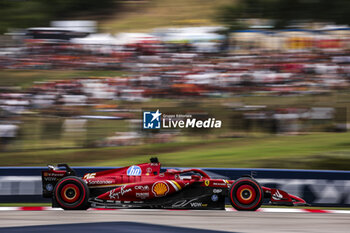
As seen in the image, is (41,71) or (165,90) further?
(41,71)

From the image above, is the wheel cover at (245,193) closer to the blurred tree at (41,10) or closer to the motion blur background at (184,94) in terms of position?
the motion blur background at (184,94)

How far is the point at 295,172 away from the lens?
904 cm

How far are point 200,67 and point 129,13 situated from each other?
834 centimetres

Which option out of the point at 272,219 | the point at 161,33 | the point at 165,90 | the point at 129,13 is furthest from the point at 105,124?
the point at 129,13

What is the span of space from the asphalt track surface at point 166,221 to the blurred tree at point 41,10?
1251cm

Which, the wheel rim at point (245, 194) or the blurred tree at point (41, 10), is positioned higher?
the blurred tree at point (41, 10)

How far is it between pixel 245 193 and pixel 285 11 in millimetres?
11857

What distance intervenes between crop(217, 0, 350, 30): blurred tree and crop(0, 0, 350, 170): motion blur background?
0.22 m

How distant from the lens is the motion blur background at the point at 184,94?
42.5 ft

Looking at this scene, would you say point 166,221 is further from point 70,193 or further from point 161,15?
point 161,15

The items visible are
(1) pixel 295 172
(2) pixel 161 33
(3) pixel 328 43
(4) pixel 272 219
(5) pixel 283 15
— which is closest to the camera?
(4) pixel 272 219

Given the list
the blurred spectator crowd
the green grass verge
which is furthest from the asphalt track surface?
the green grass verge

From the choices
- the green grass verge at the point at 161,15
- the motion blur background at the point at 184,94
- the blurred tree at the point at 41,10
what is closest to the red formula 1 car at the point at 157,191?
the motion blur background at the point at 184,94

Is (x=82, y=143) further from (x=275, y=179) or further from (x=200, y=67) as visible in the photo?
(x=275, y=179)
